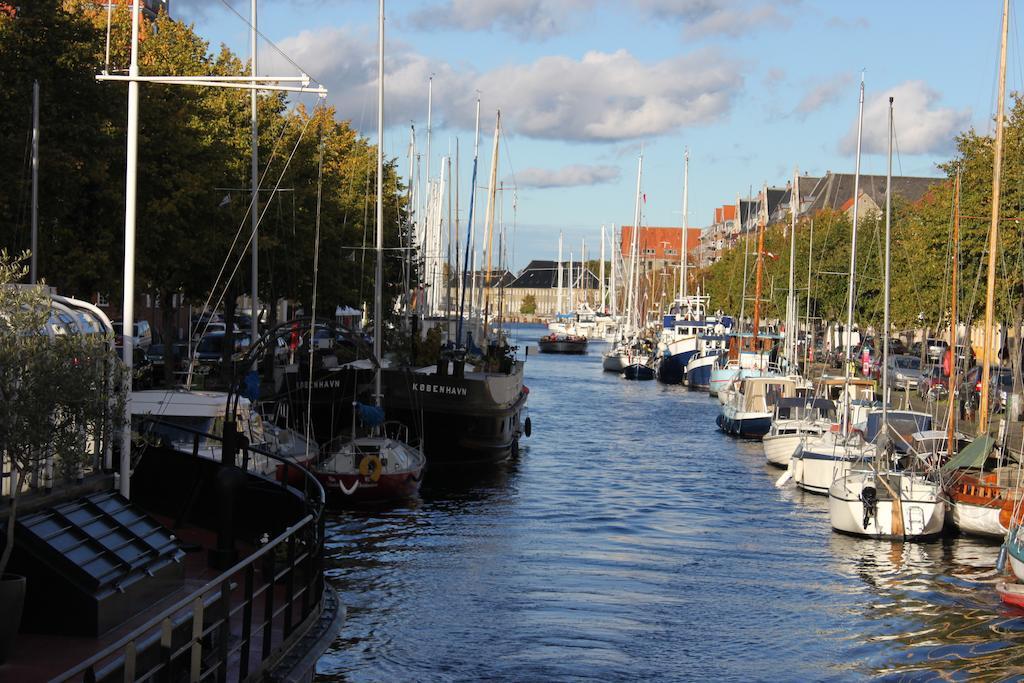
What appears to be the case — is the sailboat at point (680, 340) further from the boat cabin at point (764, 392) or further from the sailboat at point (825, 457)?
the sailboat at point (825, 457)

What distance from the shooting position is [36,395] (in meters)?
11.1

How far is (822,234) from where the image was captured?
99.9m

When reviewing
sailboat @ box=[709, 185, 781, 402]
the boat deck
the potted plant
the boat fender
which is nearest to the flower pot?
the potted plant

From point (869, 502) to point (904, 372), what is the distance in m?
41.1

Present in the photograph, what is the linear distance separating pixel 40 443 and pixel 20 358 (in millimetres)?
726

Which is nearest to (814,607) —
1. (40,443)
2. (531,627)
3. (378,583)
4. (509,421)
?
(531,627)

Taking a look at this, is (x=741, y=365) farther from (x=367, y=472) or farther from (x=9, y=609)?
(x=9, y=609)

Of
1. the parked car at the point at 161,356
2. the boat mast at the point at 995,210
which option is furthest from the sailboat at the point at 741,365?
the boat mast at the point at 995,210

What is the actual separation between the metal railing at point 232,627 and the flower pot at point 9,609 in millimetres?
691

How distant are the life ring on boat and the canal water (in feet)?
2.99

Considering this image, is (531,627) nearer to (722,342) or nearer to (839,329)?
(722,342)

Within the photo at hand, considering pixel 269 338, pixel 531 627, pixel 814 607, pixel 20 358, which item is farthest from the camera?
pixel 814 607

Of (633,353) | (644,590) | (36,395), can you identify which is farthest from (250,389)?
(633,353)

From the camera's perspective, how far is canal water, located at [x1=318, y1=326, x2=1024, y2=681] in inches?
813
